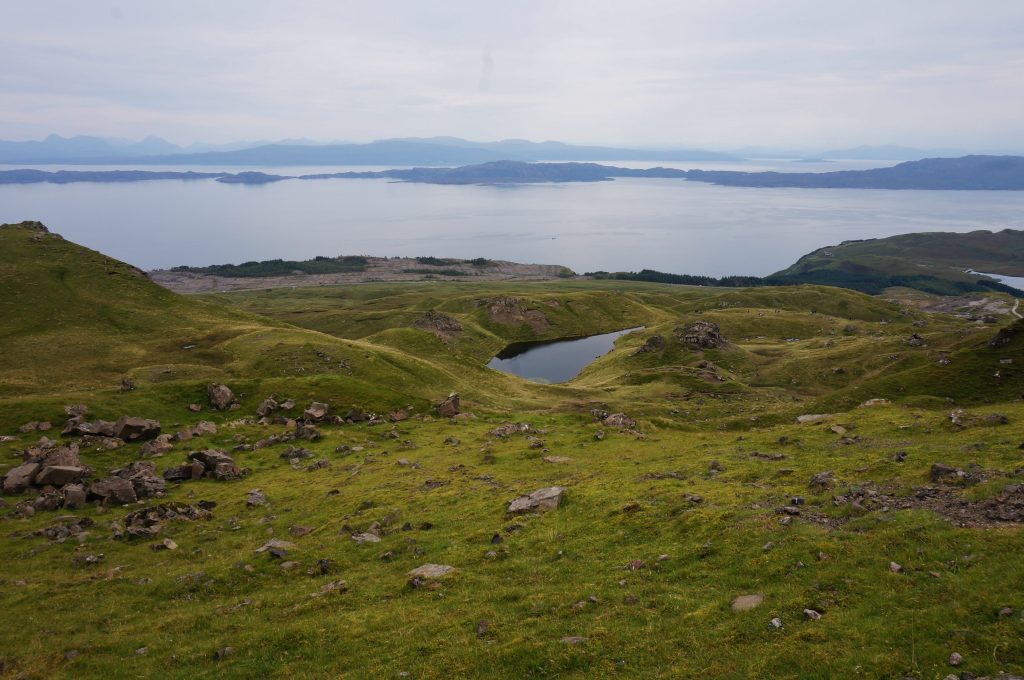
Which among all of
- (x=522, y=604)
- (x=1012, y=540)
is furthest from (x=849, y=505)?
(x=522, y=604)

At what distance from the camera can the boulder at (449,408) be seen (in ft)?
220

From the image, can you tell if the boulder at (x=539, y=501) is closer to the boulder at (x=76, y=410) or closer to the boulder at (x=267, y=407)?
the boulder at (x=267, y=407)

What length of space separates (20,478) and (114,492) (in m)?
7.60

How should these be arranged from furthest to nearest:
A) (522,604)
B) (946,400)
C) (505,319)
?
(505,319), (946,400), (522,604)

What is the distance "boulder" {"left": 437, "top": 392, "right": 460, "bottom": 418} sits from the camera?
67.2 meters

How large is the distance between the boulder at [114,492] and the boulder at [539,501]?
88.4 ft

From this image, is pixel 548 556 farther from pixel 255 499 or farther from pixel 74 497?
pixel 74 497

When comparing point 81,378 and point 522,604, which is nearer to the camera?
point 522,604

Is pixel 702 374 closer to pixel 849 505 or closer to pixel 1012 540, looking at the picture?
pixel 849 505

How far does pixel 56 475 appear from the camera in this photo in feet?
136

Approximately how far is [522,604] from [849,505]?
1579cm

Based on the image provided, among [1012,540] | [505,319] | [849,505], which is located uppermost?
[1012,540]

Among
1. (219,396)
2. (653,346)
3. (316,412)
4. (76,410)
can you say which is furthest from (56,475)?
(653,346)

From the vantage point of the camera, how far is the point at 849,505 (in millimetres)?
26391
